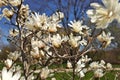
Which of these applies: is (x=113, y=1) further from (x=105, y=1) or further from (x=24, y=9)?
(x=24, y=9)

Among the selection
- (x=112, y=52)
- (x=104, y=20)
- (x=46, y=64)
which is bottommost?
(x=104, y=20)

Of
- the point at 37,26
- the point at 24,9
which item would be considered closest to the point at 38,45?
the point at 37,26

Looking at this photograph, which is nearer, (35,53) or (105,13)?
(105,13)

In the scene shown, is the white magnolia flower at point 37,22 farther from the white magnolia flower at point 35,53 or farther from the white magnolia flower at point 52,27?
the white magnolia flower at point 35,53

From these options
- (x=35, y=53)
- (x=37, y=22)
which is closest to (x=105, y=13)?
(x=37, y=22)

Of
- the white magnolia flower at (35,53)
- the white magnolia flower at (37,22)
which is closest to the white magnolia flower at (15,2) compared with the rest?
the white magnolia flower at (37,22)

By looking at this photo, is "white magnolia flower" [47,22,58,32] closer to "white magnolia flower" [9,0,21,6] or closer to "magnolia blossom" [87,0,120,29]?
"white magnolia flower" [9,0,21,6]

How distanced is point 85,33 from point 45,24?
1.69ft

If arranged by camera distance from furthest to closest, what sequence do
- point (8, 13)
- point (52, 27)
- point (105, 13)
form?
1. point (8, 13)
2. point (52, 27)
3. point (105, 13)

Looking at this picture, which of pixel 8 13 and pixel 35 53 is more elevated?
pixel 8 13

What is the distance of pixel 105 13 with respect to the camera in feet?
3.87

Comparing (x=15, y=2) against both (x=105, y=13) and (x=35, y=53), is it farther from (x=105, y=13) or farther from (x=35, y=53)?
(x=105, y=13)

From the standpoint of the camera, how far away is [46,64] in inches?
77.2

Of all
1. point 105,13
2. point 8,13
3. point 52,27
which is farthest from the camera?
point 8,13
